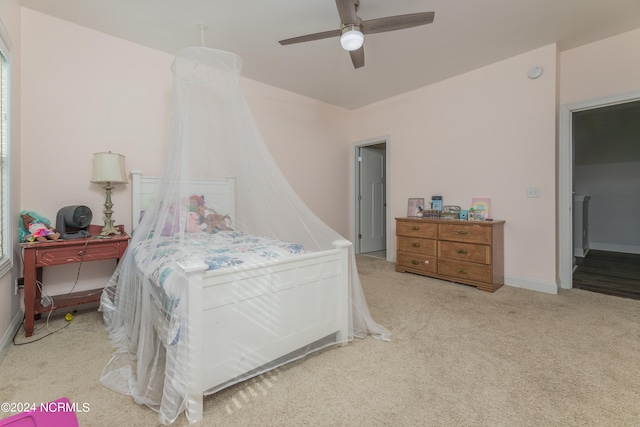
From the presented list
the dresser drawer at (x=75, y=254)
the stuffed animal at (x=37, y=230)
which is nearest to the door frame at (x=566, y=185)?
the dresser drawer at (x=75, y=254)

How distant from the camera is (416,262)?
3836 mm

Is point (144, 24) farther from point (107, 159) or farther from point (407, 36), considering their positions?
point (407, 36)

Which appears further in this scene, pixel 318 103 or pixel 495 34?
pixel 318 103

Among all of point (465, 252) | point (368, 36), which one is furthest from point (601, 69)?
point (368, 36)

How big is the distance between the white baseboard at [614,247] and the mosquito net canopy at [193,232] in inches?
235

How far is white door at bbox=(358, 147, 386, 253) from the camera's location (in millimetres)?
5332

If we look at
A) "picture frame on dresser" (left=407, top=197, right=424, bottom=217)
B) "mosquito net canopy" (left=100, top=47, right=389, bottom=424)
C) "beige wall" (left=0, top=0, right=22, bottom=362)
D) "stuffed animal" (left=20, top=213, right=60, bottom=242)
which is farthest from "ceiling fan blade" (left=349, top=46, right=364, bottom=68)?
"stuffed animal" (left=20, top=213, right=60, bottom=242)

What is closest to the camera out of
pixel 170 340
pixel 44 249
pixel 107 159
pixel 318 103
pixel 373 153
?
pixel 170 340

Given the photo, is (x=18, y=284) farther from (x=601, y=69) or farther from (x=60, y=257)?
(x=601, y=69)

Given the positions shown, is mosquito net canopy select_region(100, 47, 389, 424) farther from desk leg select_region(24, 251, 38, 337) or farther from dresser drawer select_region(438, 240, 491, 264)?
dresser drawer select_region(438, 240, 491, 264)

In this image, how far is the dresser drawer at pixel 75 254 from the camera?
2.26 metres

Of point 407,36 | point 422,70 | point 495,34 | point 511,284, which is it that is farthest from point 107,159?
point 511,284

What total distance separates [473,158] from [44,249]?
4581mm

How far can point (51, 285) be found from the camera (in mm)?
2658
